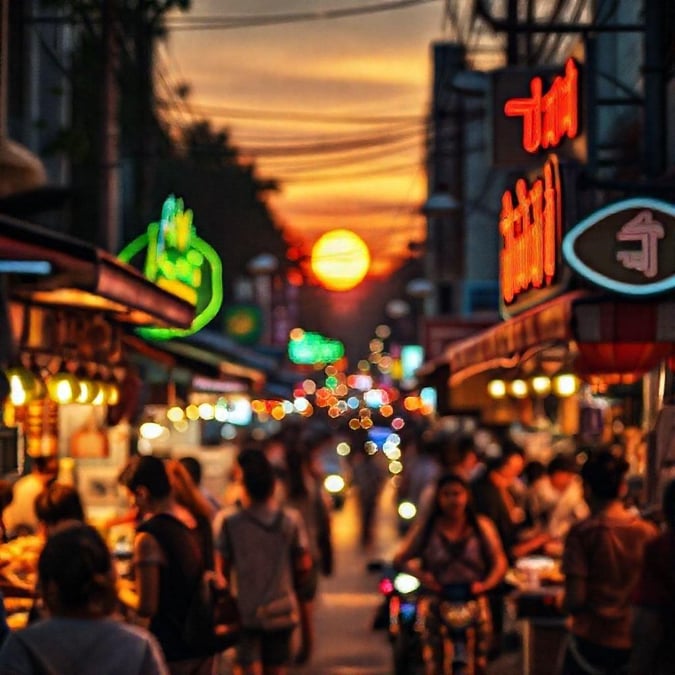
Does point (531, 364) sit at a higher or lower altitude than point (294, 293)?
lower

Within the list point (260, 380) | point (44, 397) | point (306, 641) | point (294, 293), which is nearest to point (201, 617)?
point (44, 397)

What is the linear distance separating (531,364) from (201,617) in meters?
9.70

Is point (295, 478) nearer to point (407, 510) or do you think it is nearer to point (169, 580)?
point (407, 510)

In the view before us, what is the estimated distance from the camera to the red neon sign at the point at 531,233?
1170 centimetres

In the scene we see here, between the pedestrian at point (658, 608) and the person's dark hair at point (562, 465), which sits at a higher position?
the person's dark hair at point (562, 465)

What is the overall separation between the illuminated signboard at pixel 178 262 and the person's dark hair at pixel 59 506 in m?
5.00

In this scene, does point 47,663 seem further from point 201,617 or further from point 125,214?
point 125,214

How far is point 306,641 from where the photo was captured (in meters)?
14.3

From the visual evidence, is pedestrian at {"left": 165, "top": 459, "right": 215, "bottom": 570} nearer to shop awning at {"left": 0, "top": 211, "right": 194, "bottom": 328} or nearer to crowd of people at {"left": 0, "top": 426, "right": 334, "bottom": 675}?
crowd of people at {"left": 0, "top": 426, "right": 334, "bottom": 675}

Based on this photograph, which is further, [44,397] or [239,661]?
[44,397]

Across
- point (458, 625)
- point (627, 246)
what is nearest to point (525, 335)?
point (627, 246)

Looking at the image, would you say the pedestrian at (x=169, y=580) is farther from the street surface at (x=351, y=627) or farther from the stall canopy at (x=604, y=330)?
the street surface at (x=351, y=627)

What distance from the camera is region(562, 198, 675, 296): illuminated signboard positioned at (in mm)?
9578

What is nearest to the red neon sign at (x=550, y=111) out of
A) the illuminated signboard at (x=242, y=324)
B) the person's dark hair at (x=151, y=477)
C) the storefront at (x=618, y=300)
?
the storefront at (x=618, y=300)
